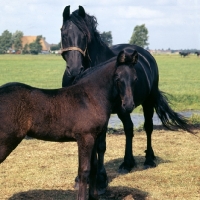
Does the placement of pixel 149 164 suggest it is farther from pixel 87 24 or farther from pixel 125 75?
pixel 125 75

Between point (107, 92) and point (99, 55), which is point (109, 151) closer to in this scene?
point (99, 55)

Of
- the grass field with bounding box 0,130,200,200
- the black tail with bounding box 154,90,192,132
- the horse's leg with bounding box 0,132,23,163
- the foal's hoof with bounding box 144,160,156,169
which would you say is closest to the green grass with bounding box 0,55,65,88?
the grass field with bounding box 0,130,200,200

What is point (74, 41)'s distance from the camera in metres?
6.49

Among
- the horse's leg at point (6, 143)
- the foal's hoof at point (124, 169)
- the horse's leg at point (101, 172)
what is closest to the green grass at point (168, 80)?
the foal's hoof at point (124, 169)

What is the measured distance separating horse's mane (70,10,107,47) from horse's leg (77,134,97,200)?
7.20ft

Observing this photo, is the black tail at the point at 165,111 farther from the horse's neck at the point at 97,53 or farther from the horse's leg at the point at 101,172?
the horse's leg at the point at 101,172

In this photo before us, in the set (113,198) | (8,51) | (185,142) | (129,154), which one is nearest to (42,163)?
(129,154)

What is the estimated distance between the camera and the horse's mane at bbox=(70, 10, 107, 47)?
661 centimetres

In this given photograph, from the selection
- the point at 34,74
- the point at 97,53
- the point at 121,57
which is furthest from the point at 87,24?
the point at 34,74

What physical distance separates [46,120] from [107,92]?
723 mm

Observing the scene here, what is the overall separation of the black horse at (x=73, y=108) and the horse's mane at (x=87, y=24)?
1.58 meters

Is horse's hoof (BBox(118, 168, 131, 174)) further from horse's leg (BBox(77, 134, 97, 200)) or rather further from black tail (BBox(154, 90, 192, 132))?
horse's leg (BBox(77, 134, 97, 200))

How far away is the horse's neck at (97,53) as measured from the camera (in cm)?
683

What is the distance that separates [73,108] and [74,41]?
176cm
